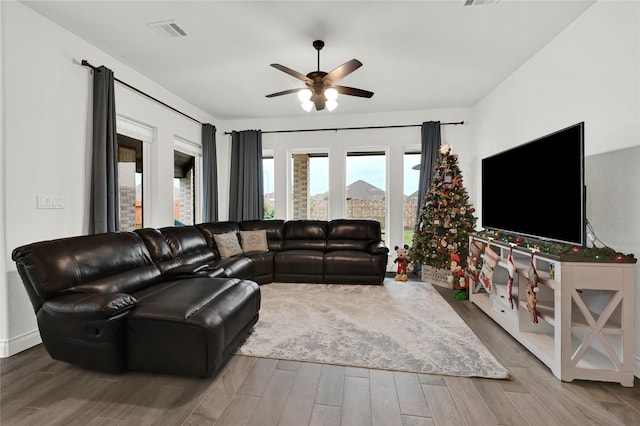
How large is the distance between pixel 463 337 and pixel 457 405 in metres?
1.00

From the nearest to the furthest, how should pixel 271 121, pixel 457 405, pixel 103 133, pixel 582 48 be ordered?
pixel 457 405, pixel 582 48, pixel 103 133, pixel 271 121

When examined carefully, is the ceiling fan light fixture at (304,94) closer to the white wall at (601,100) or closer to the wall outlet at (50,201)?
the white wall at (601,100)

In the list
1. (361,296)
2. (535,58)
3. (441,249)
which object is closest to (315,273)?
(361,296)

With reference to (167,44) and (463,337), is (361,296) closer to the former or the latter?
(463,337)

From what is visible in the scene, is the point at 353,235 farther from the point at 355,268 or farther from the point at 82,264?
the point at 82,264

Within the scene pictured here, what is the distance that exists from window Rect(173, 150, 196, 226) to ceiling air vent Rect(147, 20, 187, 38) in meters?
2.23

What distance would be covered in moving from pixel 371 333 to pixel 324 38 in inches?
114

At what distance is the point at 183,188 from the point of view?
516cm

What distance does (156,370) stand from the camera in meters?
1.96

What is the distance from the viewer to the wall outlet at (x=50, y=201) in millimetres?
2596

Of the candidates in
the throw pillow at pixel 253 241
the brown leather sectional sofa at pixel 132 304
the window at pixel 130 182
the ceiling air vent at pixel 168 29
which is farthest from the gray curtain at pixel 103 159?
the throw pillow at pixel 253 241

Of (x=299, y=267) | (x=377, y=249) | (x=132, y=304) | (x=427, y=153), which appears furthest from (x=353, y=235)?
(x=132, y=304)

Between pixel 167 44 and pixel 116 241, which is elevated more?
pixel 167 44

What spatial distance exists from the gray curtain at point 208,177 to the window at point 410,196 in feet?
11.4
